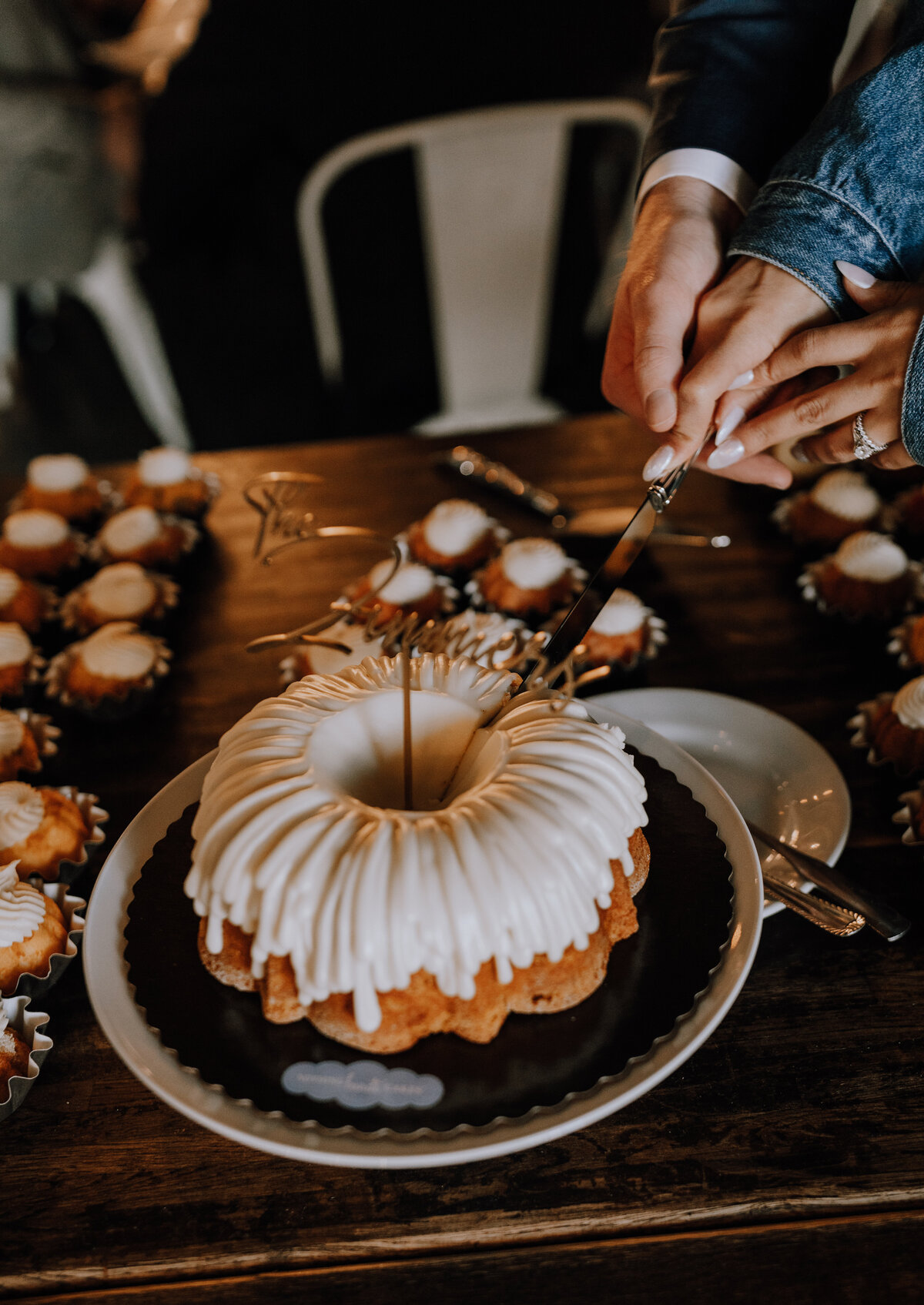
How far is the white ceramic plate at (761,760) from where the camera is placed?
1112mm

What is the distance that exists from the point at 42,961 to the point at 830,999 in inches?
31.9

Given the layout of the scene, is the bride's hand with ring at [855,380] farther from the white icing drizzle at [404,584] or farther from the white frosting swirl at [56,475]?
the white frosting swirl at [56,475]

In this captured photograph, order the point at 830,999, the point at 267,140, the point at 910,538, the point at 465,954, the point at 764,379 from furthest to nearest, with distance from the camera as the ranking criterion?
the point at 267,140 < the point at 910,538 < the point at 764,379 < the point at 830,999 < the point at 465,954

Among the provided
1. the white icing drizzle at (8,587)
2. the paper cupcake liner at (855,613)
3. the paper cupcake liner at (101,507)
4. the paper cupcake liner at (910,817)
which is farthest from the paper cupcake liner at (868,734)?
the paper cupcake liner at (101,507)

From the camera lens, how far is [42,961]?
0.97 metres

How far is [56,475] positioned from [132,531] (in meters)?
0.29

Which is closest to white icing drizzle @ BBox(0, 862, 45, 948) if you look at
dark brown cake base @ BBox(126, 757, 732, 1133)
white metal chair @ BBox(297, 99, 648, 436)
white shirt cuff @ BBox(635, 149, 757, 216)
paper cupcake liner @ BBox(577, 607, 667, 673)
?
dark brown cake base @ BBox(126, 757, 732, 1133)

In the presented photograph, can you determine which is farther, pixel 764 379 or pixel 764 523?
pixel 764 523

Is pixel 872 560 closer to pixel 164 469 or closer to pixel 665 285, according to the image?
pixel 665 285

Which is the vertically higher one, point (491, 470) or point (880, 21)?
point (880, 21)

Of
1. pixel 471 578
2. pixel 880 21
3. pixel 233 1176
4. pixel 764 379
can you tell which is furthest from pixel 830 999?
pixel 880 21

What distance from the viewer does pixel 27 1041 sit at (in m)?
0.93

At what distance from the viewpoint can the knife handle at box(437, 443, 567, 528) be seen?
5.72ft

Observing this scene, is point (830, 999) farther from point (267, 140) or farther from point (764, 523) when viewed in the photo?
point (267, 140)
